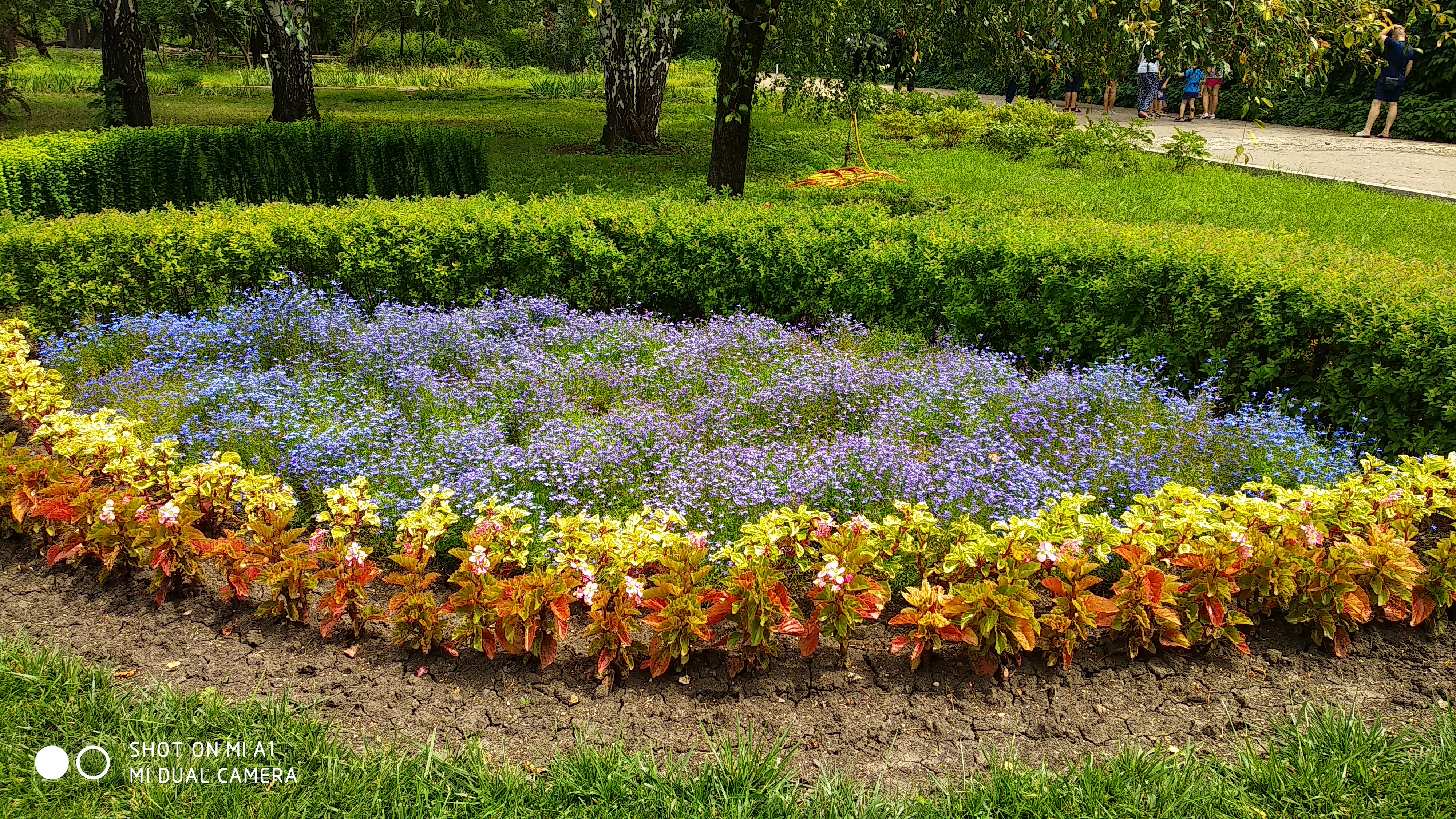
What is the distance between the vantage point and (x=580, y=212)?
262 inches

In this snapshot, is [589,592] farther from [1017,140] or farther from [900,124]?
[900,124]

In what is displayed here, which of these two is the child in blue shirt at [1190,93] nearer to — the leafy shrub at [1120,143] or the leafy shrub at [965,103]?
the leafy shrub at [965,103]

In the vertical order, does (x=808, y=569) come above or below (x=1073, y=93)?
below

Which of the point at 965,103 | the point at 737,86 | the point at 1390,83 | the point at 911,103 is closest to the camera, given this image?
the point at 737,86

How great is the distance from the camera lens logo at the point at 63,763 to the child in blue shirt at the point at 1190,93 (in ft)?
67.9

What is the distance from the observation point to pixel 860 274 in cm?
619

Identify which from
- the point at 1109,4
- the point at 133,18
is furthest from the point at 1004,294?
the point at 133,18

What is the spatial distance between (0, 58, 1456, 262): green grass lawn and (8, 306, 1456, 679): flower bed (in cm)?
370

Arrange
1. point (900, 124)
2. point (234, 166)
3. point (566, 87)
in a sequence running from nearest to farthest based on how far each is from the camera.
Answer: point (234, 166) < point (900, 124) < point (566, 87)

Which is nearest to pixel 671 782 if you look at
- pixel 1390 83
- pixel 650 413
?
pixel 650 413

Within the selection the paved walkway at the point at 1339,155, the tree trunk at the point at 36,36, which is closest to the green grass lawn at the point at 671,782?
the paved walkway at the point at 1339,155

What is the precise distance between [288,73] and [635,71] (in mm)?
4710

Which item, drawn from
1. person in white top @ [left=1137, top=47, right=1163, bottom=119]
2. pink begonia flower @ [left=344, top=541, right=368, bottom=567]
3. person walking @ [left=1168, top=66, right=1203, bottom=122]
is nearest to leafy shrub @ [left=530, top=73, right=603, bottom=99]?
person in white top @ [left=1137, top=47, right=1163, bottom=119]

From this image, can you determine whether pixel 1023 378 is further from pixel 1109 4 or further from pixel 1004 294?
pixel 1109 4
